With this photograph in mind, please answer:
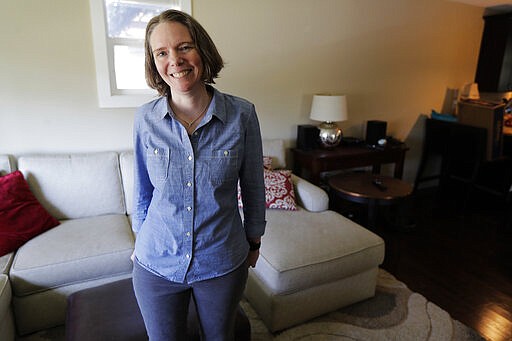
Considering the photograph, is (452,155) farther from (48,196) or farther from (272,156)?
(48,196)

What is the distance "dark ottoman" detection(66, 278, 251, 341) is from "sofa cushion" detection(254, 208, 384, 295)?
1.05 ft

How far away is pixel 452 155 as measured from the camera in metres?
3.73

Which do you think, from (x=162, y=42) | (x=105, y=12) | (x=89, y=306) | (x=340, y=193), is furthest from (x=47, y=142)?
(x=340, y=193)

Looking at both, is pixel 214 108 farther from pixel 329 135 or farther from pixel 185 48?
pixel 329 135

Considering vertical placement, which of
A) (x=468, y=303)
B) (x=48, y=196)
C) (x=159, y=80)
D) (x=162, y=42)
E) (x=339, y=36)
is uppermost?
(x=339, y=36)

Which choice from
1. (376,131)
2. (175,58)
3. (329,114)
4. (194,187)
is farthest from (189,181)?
(376,131)

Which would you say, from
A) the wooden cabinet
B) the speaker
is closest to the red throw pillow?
the speaker

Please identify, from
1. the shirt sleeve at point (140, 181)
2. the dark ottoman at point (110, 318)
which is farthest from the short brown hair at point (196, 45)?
the dark ottoman at point (110, 318)

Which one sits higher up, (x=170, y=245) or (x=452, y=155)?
(x=170, y=245)

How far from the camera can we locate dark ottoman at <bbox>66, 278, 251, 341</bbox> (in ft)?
4.47

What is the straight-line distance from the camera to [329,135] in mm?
3064

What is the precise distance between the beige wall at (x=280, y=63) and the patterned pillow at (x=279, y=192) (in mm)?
736

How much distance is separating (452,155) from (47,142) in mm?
3778

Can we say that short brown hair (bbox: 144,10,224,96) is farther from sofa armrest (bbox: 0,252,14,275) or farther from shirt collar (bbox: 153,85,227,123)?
sofa armrest (bbox: 0,252,14,275)
